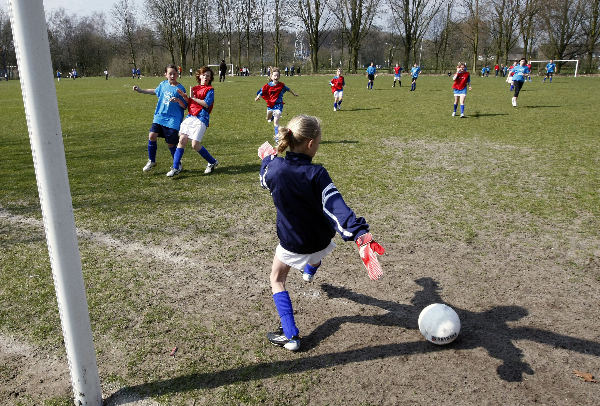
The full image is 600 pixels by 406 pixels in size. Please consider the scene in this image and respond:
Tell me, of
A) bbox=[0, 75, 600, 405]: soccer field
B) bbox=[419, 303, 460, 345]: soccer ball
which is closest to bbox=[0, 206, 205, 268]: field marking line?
bbox=[0, 75, 600, 405]: soccer field

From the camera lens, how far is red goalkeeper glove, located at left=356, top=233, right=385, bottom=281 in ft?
9.20

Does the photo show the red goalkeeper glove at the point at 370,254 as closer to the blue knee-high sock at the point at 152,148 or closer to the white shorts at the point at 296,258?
the white shorts at the point at 296,258

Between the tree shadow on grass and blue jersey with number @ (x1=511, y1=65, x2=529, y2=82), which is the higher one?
blue jersey with number @ (x1=511, y1=65, x2=529, y2=82)

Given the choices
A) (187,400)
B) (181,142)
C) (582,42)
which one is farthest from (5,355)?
(582,42)

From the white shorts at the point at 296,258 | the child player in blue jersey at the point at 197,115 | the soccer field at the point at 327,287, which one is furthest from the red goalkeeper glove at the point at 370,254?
the child player in blue jersey at the point at 197,115

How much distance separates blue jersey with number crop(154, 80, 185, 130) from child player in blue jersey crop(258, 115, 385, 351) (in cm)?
507

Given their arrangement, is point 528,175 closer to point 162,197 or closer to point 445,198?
point 445,198

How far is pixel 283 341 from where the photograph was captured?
349cm

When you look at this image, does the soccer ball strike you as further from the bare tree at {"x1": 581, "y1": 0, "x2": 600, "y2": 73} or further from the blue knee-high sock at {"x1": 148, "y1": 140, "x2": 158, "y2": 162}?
the bare tree at {"x1": 581, "y1": 0, "x2": 600, "y2": 73}

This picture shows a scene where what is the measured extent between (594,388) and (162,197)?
6.08m

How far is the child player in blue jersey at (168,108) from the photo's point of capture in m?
7.89

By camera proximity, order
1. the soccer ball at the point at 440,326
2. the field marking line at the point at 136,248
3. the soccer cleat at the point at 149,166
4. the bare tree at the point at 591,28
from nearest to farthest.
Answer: the soccer ball at the point at 440,326 → the field marking line at the point at 136,248 → the soccer cleat at the point at 149,166 → the bare tree at the point at 591,28

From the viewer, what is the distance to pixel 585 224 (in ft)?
19.7

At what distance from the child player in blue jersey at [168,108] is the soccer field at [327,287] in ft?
2.58
